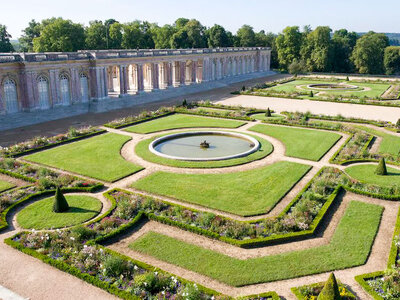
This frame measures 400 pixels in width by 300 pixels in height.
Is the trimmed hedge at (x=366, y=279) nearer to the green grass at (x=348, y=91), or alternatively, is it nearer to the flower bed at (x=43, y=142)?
the flower bed at (x=43, y=142)

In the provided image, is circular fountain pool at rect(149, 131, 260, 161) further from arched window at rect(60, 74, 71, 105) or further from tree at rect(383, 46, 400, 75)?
tree at rect(383, 46, 400, 75)

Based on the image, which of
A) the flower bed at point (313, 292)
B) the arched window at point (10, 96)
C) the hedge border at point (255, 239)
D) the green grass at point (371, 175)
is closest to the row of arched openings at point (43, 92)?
the arched window at point (10, 96)

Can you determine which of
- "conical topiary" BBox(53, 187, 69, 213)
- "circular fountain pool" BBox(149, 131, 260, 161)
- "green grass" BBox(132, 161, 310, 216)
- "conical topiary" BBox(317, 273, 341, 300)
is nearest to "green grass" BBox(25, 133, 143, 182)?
"green grass" BBox(132, 161, 310, 216)

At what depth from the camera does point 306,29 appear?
13012cm

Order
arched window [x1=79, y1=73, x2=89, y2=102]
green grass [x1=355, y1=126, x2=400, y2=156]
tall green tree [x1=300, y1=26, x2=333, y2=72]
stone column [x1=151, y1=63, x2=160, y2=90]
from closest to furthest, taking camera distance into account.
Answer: green grass [x1=355, y1=126, x2=400, y2=156], arched window [x1=79, y1=73, x2=89, y2=102], stone column [x1=151, y1=63, x2=160, y2=90], tall green tree [x1=300, y1=26, x2=333, y2=72]

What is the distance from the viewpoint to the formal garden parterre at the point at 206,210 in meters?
15.8

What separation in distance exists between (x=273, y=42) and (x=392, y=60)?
1452 inches

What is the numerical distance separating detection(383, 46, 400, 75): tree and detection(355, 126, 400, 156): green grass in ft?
227

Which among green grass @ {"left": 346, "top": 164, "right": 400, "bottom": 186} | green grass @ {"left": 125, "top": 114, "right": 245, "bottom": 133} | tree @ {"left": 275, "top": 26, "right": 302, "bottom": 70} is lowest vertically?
green grass @ {"left": 346, "top": 164, "right": 400, "bottom": 186}

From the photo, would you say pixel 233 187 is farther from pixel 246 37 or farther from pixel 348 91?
pixel 246 37

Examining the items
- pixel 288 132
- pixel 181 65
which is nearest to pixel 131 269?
pixel 288 132

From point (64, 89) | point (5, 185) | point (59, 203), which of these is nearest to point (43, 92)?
point (64, 89)

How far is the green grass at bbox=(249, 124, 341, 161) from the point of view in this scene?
32575 mm

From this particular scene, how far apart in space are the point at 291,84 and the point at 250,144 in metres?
53.1
